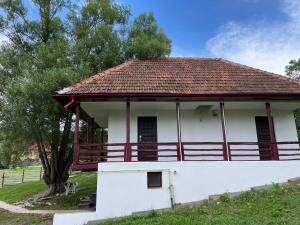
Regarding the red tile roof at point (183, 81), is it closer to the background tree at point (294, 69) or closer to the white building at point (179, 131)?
the white building at point (179, 131)

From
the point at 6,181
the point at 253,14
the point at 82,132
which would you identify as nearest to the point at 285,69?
the point at 253,14

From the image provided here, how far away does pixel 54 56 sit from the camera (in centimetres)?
1525

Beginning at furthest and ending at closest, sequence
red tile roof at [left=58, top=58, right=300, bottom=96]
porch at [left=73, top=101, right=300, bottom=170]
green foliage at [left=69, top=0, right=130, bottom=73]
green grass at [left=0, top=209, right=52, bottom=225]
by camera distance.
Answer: green foliage at [left=69, top=0, right=130, bottom=73] < porch at [left=73, top=101, right=300, bottom=170] < red tile roof at [left=58, top=58, right=300, bottom=96] < green grass at [left=0, top=209, right=52, bottom=225]

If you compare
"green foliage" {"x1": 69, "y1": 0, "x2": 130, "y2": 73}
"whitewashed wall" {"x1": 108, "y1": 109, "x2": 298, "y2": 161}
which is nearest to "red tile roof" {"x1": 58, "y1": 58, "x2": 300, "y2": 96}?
"whitewashed wall" {"x1": 108, "y1": 109, "x2": 298, "y2": 161}

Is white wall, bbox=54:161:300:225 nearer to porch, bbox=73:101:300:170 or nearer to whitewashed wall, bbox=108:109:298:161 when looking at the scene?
porch, bbox=73:101:300:170

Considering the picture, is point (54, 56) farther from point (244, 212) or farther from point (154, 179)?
point (244, 212)

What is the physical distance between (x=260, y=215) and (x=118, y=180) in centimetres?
492

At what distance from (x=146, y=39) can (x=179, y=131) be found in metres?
7.61

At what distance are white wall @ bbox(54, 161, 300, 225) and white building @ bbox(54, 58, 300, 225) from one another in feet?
0.11

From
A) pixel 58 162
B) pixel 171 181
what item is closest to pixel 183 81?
pixel 171 181

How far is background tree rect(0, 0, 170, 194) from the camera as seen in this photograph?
549 inches

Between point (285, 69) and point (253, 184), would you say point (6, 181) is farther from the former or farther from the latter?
point (285, 69)

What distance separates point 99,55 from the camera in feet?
54.5

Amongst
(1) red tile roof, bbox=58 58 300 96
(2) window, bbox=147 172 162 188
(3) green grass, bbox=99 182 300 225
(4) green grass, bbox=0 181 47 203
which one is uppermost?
(1) red tile roof, bbox=58 58 300 96
